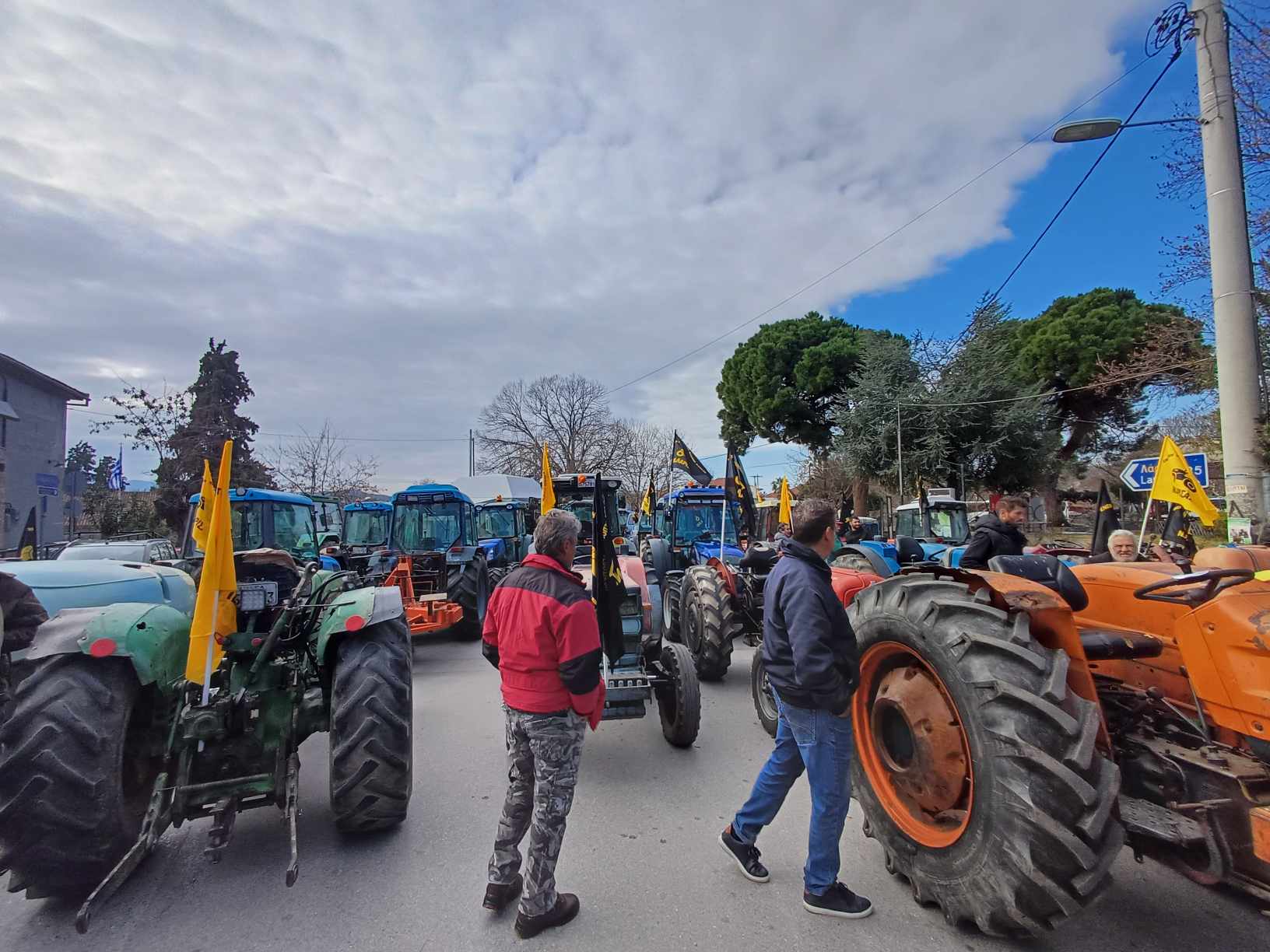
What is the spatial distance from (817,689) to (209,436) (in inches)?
1169

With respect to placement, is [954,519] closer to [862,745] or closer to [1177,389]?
[1177,389]

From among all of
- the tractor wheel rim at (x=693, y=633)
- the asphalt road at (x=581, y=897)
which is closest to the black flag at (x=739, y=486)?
the tractor wheel rim at (x=693, y=633)

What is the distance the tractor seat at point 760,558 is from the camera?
7453 millimetres

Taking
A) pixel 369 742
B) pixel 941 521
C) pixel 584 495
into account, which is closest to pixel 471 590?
pixel 584 495

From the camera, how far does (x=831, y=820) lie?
301 cm

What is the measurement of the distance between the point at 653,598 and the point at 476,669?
2.78m

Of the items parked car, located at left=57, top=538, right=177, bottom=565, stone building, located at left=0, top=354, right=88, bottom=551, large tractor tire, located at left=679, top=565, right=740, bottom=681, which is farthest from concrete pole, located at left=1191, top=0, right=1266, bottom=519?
stone building, located at left=0, top=354, right=88, bottom=551

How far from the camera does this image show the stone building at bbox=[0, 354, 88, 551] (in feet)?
75.5

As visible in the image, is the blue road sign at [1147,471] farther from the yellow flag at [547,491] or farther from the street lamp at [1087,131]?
the yellow flag at [547,491]

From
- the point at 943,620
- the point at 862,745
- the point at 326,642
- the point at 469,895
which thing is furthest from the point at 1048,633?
the point at 326,642

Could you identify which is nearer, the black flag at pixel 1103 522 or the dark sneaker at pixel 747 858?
the dark sneaker at pixel 747 858

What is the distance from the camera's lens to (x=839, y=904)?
3.00m

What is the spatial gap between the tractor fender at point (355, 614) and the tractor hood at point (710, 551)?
237 inches

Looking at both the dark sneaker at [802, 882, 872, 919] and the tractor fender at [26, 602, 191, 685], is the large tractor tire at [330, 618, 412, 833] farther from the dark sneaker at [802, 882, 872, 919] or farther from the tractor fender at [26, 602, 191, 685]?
the dark sneaker at [802, 882, 872, 919]
